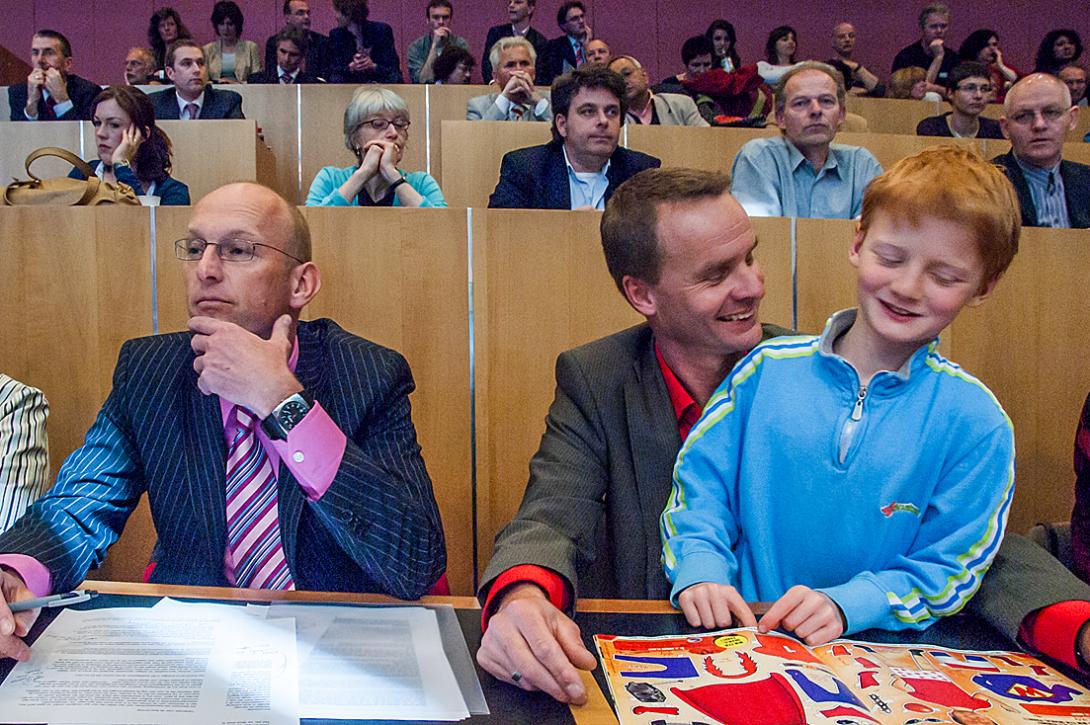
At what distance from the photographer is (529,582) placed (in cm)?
89

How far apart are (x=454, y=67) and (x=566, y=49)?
0.99 meters

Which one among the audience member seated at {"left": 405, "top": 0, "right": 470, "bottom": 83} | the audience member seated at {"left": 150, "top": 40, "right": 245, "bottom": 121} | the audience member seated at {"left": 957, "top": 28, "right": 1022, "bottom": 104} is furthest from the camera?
the audience member seated at {"left": 957, "top": 28, "right": 1022, "bottom": 104}

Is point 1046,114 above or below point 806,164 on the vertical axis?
above

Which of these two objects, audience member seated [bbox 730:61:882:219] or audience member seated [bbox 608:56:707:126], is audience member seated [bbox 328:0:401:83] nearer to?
audience member seated [bbox 608:56:707:126]

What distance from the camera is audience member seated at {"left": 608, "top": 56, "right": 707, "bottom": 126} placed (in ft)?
13.0

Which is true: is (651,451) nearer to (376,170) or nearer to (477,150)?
(376,170)

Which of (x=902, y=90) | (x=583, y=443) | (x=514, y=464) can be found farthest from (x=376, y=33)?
(x=583, y=443)

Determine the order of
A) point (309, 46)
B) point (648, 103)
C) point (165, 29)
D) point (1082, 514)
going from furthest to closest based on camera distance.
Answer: point (309, 46), point (165, 29), point (648, 103), point (1082, 514)

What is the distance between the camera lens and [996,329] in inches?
81.7

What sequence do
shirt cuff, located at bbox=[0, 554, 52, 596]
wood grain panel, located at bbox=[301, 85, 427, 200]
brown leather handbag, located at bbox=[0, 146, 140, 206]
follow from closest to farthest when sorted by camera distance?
shirt cuff, located at bbox=[0, 554, 52, 596] → brown leather handbag, located at bbox=[0, 146, 140, 206] → wood grain panel, located at bbox=[301, 85, 427, 200]

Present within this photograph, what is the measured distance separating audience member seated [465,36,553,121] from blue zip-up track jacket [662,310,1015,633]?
113 inches

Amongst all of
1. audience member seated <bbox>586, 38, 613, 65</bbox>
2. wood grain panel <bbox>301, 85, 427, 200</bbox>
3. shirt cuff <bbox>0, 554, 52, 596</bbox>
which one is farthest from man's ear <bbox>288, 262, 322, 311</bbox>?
audience member seated <bbox>586, 38, 613, 65</bbox>

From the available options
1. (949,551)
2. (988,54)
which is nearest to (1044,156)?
(949,551)

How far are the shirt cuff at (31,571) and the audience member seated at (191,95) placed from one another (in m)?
3.51
